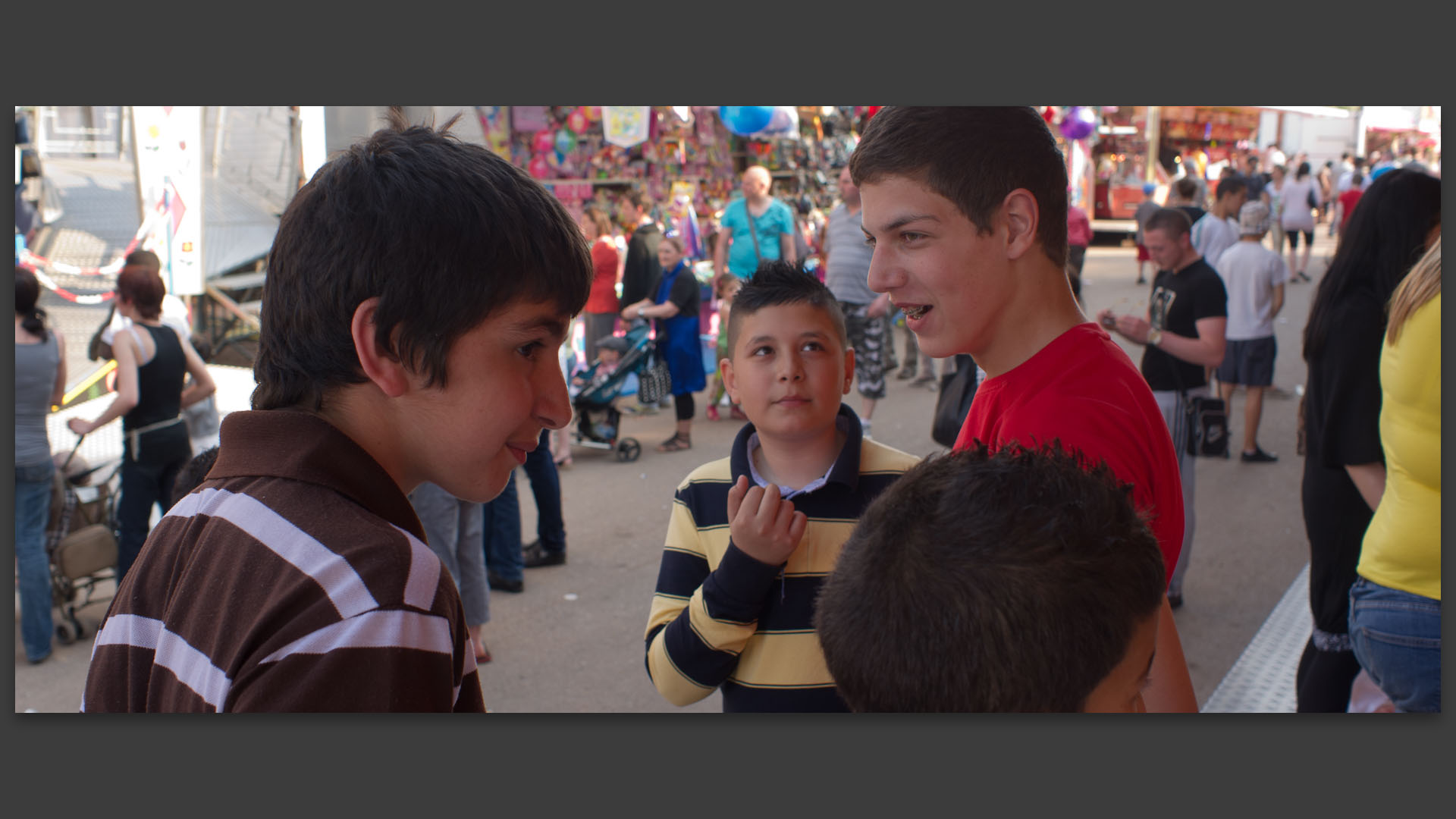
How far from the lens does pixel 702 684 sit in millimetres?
1888

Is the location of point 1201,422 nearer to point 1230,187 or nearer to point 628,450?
point 628,450

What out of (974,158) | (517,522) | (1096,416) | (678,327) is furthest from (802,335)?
(678,327)

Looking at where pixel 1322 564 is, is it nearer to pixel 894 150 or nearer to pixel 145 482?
pixel 894 150

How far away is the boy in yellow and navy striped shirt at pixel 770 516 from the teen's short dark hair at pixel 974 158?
0.57m

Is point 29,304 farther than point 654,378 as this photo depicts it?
No

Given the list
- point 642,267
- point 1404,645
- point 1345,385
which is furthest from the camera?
point 642,267

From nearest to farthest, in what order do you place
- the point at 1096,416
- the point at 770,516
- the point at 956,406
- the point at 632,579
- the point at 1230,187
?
the point at 1096,416 < the point at 770,516 < the point at 956,406 < the point at 632,579 < the point at 1230,187

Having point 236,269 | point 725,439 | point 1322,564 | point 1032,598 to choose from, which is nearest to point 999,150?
point 1032,598

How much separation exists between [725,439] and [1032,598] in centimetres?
Answer: 690

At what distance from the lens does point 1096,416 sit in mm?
1377

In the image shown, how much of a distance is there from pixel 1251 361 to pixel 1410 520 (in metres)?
5.57

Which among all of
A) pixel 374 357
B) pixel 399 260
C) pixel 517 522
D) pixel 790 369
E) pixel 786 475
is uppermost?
pixel 399 260

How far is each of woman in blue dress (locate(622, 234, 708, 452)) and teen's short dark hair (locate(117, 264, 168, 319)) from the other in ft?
11.8

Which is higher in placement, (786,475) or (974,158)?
(974,158)
